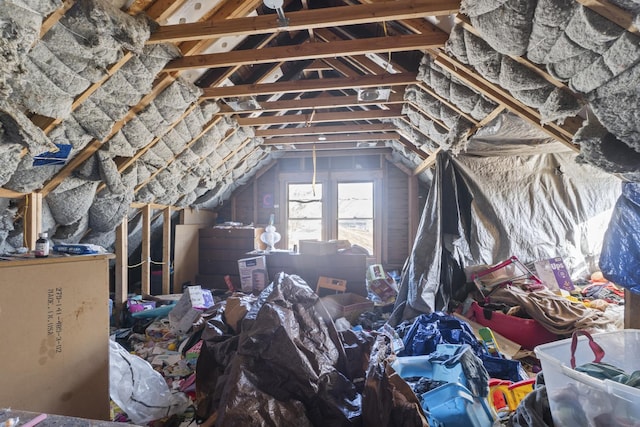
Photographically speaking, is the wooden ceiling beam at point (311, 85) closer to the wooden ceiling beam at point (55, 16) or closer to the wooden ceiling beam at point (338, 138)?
the wooden ceiling beam at point (55, 16)

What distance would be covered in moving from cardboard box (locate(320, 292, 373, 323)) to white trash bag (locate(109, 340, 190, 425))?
5.91ft

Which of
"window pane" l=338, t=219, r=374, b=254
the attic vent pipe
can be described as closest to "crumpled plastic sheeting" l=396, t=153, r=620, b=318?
the attic vent pipe

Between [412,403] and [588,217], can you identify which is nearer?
[412,403]

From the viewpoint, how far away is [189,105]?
3.10 meters

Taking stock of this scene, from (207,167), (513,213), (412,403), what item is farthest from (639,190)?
(207,167)

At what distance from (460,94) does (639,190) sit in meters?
1.44

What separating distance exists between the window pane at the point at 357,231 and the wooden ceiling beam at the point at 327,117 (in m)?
2.64

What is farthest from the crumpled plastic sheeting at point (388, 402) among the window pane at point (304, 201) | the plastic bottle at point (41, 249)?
the window pane at point (304, 201)

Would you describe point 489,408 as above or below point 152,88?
below

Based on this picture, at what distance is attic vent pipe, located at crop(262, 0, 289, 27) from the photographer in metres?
1.85

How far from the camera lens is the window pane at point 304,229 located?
632 centimetres

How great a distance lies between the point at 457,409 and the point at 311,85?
2694 millimetres

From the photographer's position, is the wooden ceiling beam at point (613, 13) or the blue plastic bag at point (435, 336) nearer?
the wooden ceiling beam at point (613, 13)

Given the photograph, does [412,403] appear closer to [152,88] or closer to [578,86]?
[578,86]
